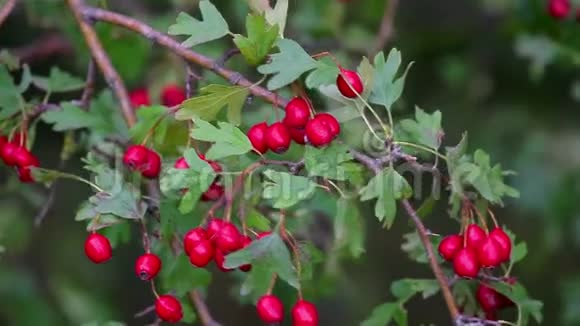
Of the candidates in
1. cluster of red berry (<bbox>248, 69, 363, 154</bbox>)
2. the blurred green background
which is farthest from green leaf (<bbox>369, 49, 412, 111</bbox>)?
the blurred green background

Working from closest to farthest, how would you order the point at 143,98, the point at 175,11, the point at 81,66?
the point at 143,98 < the point at 175,11 < the point at 81,66

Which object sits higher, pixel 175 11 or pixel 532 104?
pixel 175 11

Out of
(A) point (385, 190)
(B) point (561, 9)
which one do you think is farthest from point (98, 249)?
(B) point (561, 9)

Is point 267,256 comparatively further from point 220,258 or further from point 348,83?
point 348,83

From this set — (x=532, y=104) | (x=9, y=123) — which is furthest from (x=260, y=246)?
(x=532, y=104)

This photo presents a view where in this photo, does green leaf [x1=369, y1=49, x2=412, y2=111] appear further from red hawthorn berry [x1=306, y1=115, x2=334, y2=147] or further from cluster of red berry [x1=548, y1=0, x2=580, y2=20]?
cluster of red berry [x1=548, y1=0, x2=580, y2=20]

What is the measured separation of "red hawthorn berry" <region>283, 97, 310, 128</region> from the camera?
1.25m

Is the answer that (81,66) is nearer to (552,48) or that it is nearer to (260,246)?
(552,48)

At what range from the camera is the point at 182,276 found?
1.43 meters

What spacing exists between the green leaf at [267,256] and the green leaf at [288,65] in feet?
0.61

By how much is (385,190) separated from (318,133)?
103 mm

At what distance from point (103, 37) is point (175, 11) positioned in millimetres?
442

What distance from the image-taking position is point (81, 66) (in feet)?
8.14

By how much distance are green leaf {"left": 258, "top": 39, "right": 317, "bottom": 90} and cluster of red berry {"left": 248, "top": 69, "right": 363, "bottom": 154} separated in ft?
0.12
